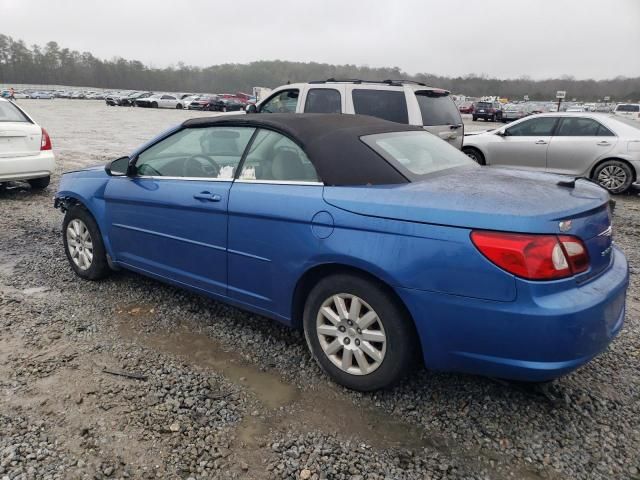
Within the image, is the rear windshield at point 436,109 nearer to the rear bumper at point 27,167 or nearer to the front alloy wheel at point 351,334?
the front alloy wheel at point 351,334

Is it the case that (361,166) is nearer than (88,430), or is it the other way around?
(88,430)

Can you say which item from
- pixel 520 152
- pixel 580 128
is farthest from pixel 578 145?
pixel 520 152

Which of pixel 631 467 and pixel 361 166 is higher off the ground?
pixel 361 166

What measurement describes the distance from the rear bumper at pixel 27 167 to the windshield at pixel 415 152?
6720 mm

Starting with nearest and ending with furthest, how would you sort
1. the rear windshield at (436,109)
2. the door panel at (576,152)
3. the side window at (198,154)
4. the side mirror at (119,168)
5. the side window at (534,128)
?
the side window at (198,154), the side mirror at (119,168), the rear windshield at (436,109), the door panel at (576,152), the side window at (534,128)

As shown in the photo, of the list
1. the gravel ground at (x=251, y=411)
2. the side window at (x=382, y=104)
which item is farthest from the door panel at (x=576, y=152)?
the gravel ground at (x=251, y=411)

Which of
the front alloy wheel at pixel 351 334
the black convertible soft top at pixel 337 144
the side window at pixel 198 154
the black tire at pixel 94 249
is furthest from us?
the black tire at pixel 94 249

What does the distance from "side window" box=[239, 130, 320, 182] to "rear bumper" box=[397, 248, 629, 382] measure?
3.34 ft

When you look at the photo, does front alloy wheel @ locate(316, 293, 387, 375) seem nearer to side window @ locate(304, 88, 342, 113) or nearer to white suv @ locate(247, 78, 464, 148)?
white suv @ locate(247, 78, 464, 148)

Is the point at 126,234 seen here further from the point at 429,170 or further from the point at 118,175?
the point at 429,170

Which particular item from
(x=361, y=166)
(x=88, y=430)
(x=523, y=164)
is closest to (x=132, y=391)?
(x=88, y=430)

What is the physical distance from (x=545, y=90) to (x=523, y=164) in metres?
119

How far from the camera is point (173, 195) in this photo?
355 cm

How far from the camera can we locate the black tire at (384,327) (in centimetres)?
258
